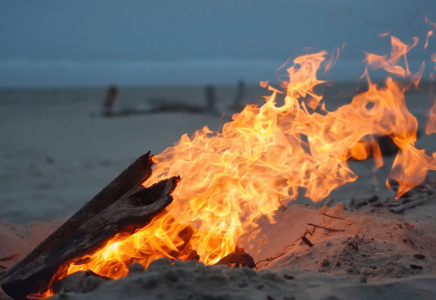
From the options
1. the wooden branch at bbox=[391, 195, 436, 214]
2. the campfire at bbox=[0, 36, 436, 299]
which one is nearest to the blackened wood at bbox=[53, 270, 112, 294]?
the campfire at bbox=[0, 36, 436, 299]

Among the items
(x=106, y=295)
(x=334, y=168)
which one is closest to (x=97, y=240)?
(x=106, y=295)

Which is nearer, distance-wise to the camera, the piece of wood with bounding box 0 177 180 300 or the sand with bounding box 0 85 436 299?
the sand with bounding box 0 85 436 299

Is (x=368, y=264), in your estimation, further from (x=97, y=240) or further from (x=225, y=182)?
(x=97, y=240)

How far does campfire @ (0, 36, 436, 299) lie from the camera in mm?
3539

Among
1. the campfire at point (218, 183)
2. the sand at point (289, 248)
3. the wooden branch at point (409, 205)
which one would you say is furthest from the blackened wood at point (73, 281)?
the wooden branch at point (409, 205)

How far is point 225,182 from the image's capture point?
172 inches

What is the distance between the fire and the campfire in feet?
0.03

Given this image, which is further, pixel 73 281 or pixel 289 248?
pixel 289 248

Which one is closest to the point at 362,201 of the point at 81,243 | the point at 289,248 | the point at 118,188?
the point at 289,248

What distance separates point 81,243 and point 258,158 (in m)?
1.88

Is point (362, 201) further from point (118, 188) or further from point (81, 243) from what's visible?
point (81, 243)

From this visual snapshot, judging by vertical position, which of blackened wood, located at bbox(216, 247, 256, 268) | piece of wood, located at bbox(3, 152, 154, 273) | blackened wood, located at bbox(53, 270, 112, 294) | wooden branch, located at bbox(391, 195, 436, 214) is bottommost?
blackened wood, located at bbox(53, 270, 112, 294)

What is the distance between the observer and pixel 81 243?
11.5 ft

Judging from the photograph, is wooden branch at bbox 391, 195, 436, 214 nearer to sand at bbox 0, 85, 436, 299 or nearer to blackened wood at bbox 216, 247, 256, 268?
sand at bbox 0, 85, 436, 299
